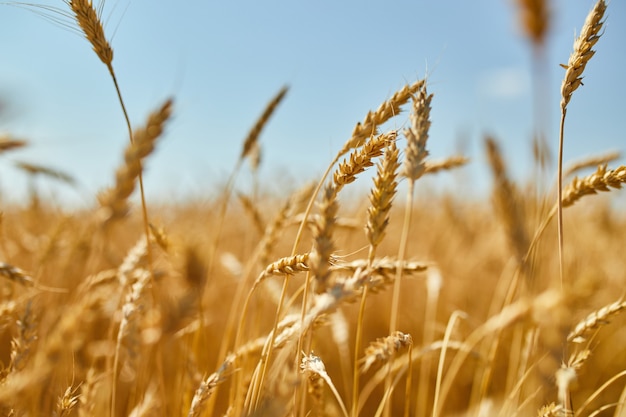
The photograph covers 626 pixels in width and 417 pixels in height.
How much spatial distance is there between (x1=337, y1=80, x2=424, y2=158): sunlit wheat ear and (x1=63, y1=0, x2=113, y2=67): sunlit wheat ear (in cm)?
64

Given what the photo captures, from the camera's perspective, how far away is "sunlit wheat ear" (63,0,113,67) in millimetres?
1052

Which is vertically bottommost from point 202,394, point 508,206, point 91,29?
point 202,394

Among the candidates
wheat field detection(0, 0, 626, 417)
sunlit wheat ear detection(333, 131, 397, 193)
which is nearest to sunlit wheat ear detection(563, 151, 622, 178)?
wheat field detection(0, 0, 626, 417)

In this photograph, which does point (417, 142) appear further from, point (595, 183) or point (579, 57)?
point (595, 183)

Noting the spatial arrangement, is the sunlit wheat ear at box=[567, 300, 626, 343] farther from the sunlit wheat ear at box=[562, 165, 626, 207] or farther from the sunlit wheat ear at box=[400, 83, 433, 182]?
the sunlit wheat ear at box=[400, 83, 433, 182]

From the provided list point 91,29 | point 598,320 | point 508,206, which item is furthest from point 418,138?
point 91,29

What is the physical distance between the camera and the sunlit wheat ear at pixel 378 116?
992 millimetres

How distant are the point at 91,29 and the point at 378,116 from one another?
748 millimetres

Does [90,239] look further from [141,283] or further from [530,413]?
[530,413]

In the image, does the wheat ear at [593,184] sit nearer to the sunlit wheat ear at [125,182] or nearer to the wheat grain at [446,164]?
the wheat grain at [446,164]

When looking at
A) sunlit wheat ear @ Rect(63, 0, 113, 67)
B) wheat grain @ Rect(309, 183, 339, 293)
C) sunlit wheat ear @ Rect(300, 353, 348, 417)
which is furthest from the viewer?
sunlit wheat ear @ Rect(63, 0, 113, 67)

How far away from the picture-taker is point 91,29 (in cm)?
106

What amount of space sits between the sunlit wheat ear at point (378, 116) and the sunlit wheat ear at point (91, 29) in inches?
25.1

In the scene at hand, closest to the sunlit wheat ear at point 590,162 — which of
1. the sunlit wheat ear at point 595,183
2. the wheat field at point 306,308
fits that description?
the wheat field at point 306,308
